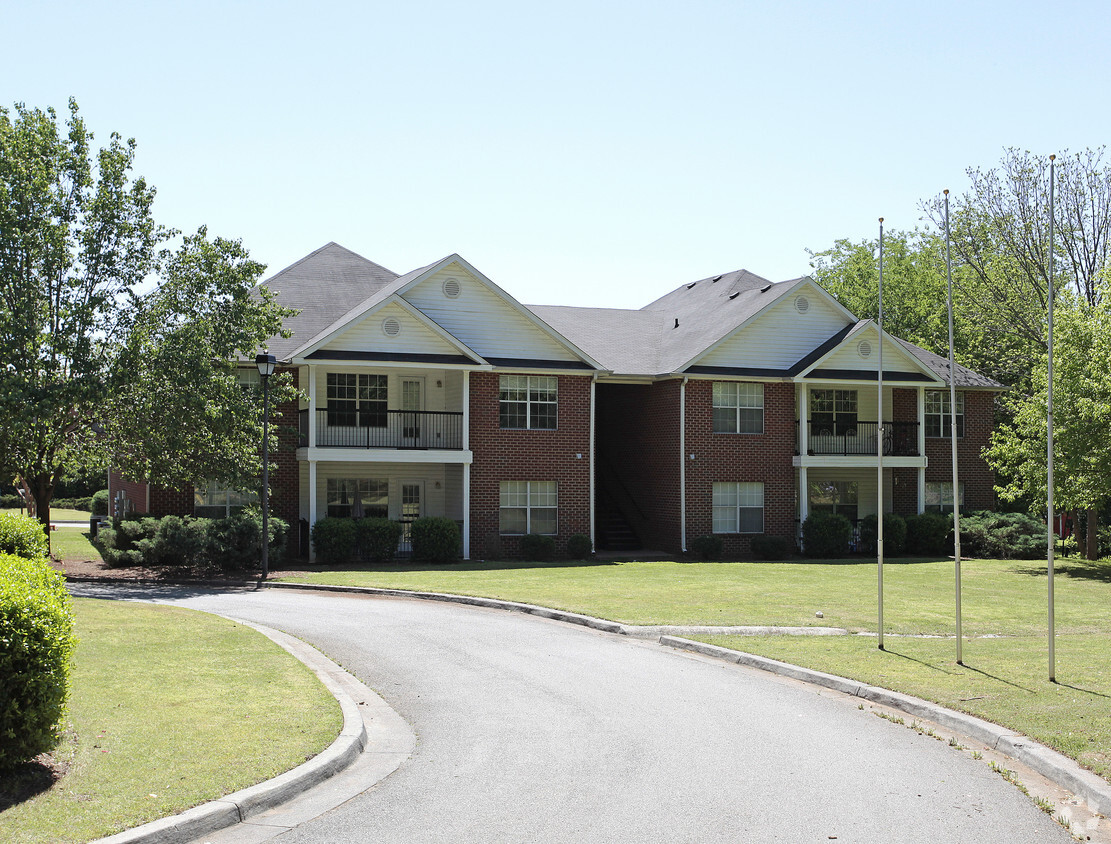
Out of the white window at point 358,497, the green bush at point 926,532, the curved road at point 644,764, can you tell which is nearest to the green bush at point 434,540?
the white window at point 358,497

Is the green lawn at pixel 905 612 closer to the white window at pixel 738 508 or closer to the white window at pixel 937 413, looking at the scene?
the white window at pixel 738 508

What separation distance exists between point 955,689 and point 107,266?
19.6m

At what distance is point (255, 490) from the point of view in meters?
25.7

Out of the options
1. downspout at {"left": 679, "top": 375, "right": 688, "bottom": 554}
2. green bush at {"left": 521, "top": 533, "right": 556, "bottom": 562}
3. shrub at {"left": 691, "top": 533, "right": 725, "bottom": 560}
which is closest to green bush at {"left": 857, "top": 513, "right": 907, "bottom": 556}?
shrub at {"left": 691, "top": 533, "right": 725, "bottom": 560}

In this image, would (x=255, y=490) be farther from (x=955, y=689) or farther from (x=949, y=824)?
(x=949, y=824)

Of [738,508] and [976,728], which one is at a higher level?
[738,508]

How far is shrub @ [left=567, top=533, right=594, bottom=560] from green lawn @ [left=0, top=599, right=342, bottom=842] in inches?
651

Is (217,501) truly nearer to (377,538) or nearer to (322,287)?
(377,538)

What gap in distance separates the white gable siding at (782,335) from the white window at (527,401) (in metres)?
4.65

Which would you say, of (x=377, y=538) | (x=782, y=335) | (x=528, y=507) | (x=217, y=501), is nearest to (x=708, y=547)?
(x=528, y=507)

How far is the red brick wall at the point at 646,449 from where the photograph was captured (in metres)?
31.8

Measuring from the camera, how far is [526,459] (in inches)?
1195

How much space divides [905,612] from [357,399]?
17.5m

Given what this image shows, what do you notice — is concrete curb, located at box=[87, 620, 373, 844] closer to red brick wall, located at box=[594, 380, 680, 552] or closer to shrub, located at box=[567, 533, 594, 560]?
shrub, located at box=[567, 533, 594, 560]
